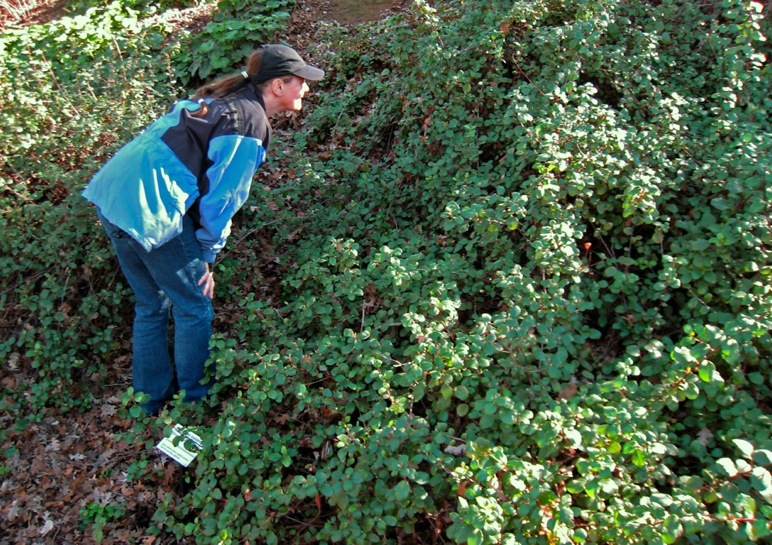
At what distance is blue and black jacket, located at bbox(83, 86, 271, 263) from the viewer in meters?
3.22

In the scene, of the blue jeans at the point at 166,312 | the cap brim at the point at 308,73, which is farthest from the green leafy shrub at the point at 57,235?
the cap brim at the point at 308,73

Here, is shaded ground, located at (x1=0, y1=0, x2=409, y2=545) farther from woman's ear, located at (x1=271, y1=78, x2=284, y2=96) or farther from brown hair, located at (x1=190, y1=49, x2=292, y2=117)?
woman's ear, located at (x1=271, y1=78, x2=284, y2=96)

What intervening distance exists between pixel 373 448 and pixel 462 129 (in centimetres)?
274

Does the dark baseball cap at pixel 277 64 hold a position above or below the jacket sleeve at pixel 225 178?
above

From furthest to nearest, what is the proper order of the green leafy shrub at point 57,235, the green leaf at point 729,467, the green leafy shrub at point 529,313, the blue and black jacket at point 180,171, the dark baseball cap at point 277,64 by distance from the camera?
1. the green leafy shrub at point 57,235
2. the dark baseball cap at point 277,64
3. the blue and black jacket at point 180,171
4. the green leafy shrub at point 529,313
5. the green leaf at point 729,467

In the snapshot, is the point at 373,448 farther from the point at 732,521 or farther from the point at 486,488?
the point at 732,521

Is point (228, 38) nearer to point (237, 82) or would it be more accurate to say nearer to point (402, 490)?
point (237, 82)

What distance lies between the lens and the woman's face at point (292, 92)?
3547 millimetres

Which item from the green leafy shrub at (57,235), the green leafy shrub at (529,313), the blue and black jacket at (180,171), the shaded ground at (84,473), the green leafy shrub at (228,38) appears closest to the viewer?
the green leafy shrub at (529,313)

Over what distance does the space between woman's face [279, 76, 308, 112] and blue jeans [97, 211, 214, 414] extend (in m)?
0.90

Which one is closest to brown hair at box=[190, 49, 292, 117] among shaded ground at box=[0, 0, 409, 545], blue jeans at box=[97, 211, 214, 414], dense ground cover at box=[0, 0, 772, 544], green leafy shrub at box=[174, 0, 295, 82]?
blue jeans at box=[97, 211, 214, 414]

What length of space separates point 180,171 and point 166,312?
1.05 metres

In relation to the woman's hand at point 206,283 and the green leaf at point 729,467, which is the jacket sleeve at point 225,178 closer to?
the woman's hand at point 206,283

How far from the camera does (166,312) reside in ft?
12.7
